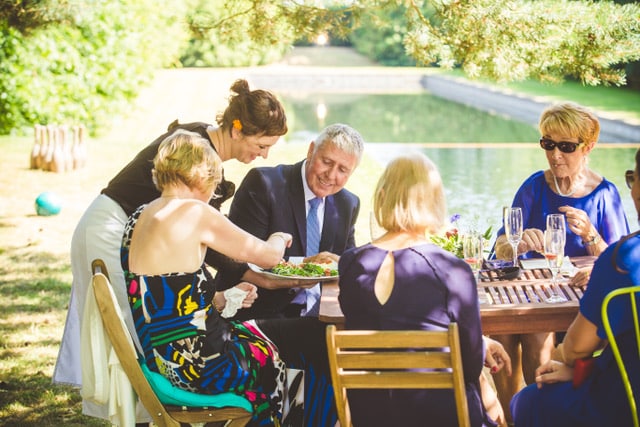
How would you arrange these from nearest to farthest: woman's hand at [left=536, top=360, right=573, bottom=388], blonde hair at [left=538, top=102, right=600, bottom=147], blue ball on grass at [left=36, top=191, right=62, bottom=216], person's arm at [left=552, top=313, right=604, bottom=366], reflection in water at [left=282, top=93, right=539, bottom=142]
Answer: person's arm at [left=552, top=313, right=604, bottom=366]
woman's hand at [left=536, top=360, right=573, bottom=388]
blonde hair at [left=538, top=102, right=600, bottom=147]
blue ball on grass at [left=36, top=191, right=62, bottom=216]
reflection in water at [left=282, top=93, right=539, bottom=142]

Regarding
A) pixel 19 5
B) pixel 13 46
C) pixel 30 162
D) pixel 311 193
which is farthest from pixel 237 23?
pixel 13 46

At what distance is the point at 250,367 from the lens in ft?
9.36

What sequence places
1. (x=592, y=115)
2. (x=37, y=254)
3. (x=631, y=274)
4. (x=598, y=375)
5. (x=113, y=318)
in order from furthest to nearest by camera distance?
(x=37, y=254), (x=592, y=115), (x=113, y=318), (x=598, y=375), (x=631, y=274)

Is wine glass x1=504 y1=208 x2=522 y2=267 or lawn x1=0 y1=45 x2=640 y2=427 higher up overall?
wine glass x1=504 y1=208 x2=522 y2=267

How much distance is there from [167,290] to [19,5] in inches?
107

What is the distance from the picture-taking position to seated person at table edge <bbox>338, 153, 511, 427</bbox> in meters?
2.36

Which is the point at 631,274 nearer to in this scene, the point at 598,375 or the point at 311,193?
the point at 598,375

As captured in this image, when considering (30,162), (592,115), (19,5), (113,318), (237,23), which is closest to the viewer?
(113,318)

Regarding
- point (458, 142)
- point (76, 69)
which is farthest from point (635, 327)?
point (458, 142)

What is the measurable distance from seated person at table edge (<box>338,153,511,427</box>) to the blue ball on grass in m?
6.74

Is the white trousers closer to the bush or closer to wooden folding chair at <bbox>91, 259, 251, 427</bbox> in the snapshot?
wooden folding chair at <bbox>91, 259, 251, 427</bbox>

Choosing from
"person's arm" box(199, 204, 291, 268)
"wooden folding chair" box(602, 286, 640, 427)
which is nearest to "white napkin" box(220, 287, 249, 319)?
"person's arm" box(199, 204, 291, 268)

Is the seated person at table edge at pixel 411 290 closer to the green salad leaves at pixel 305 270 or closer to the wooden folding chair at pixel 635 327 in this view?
the wooden folding chair at pixel 635 327

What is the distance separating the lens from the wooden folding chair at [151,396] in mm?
2680
